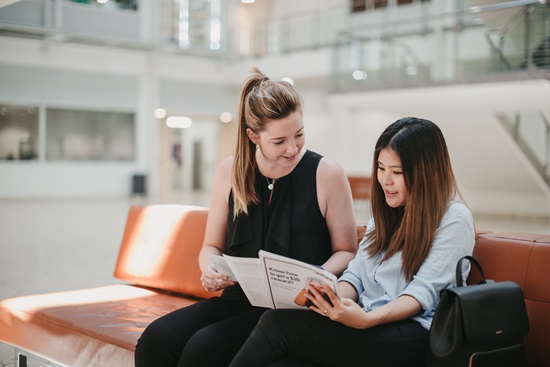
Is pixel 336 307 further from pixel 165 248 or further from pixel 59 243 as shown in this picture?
pixel 59 243

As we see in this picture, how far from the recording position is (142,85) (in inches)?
769

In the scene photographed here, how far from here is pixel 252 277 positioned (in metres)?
2.33

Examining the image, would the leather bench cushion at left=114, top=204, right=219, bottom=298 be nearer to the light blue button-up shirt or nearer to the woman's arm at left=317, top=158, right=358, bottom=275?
the woman's arm at left=317, top=158, right=358, bottom=275

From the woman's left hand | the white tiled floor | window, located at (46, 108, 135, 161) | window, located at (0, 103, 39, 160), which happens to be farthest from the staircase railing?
window, located at (0, 103, 39, 160)

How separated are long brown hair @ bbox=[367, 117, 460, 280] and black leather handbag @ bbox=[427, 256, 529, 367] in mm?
242

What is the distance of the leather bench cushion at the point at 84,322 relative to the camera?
9.25 ft

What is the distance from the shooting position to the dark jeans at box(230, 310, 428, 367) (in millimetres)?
2045

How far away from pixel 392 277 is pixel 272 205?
25.1 inches

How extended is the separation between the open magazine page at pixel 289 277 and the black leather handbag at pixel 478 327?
34 centimetres

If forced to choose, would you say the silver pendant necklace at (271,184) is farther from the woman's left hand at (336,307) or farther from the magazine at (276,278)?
the woman's left hand at (336,307)

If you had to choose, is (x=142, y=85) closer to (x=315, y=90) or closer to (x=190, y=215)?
(x=315, y=90)

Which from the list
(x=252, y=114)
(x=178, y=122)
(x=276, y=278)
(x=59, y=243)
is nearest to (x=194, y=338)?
(x=276, y=278)

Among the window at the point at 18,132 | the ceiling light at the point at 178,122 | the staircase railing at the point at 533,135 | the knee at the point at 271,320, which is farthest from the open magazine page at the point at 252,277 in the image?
the ceiling light at the point at 178,122

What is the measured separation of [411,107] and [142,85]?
874 cm
